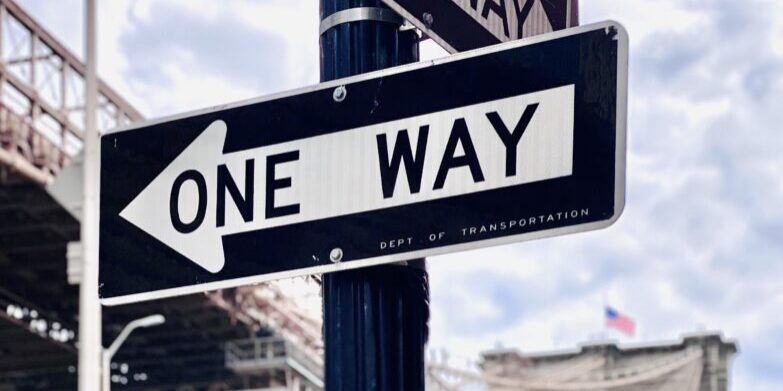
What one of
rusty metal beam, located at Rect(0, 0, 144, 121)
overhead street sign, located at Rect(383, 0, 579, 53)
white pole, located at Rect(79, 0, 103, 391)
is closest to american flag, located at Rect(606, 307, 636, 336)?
rusty metal beam, located at Rect(0, 0, 144, 121)

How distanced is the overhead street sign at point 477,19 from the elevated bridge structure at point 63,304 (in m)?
28.6

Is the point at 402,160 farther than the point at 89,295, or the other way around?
the point at 89,295

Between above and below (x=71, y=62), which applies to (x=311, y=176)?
below

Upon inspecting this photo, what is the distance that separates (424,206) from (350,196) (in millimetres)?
163

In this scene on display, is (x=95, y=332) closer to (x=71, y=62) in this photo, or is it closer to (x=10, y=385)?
(x=71, y=62)

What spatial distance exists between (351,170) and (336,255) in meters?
0.16

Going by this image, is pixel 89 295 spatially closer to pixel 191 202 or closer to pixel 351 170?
pixel 191 202

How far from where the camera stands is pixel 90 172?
24.7 metres

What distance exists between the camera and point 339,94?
10.0ft

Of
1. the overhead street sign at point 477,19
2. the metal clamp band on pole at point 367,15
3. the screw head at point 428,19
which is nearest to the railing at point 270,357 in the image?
the overhead street sign at point 477,19

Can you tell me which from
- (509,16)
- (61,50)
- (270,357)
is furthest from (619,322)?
(509,16)

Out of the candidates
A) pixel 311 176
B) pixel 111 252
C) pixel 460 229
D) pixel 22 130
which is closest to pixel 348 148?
pixel 311 176

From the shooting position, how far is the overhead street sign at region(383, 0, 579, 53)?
310cm

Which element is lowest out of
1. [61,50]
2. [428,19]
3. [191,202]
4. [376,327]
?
[376,327]
